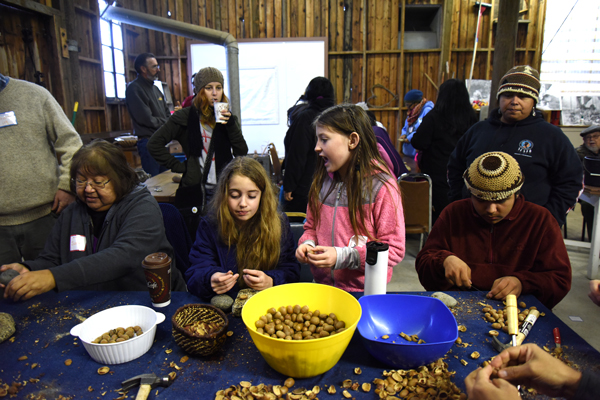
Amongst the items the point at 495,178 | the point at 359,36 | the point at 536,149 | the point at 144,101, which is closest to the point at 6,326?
the point at 495,178

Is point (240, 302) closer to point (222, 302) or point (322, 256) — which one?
point (222, 302)

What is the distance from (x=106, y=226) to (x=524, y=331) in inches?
68.3

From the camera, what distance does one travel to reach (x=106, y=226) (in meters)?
1.74

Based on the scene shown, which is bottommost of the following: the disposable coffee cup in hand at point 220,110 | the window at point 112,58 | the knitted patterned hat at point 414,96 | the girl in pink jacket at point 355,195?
the girl in pink jacket at point 355,195

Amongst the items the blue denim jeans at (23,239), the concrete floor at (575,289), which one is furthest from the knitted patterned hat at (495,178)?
the blue denim jeans at (23,239)

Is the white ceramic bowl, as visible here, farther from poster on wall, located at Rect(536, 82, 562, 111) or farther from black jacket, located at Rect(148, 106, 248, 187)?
poster on wall, located at Rect(536, 82, 562, 111)

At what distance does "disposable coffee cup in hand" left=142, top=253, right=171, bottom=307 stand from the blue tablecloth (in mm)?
72

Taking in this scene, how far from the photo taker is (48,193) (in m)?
2.21

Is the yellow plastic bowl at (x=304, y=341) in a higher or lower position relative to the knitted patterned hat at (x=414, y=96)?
lower

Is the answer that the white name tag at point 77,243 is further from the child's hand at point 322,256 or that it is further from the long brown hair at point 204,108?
the long brown hair at point 204,108

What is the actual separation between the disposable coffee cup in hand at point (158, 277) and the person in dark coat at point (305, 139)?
194 cm

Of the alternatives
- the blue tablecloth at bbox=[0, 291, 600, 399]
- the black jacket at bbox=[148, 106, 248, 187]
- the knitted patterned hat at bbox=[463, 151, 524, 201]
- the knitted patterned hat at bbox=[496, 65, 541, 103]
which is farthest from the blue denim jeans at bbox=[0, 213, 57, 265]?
the knitted patterned hat at bbox=[496, 65, 541, 103]

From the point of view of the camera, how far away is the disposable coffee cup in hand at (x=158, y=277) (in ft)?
4.28

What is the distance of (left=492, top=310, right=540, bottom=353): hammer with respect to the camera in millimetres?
1120
